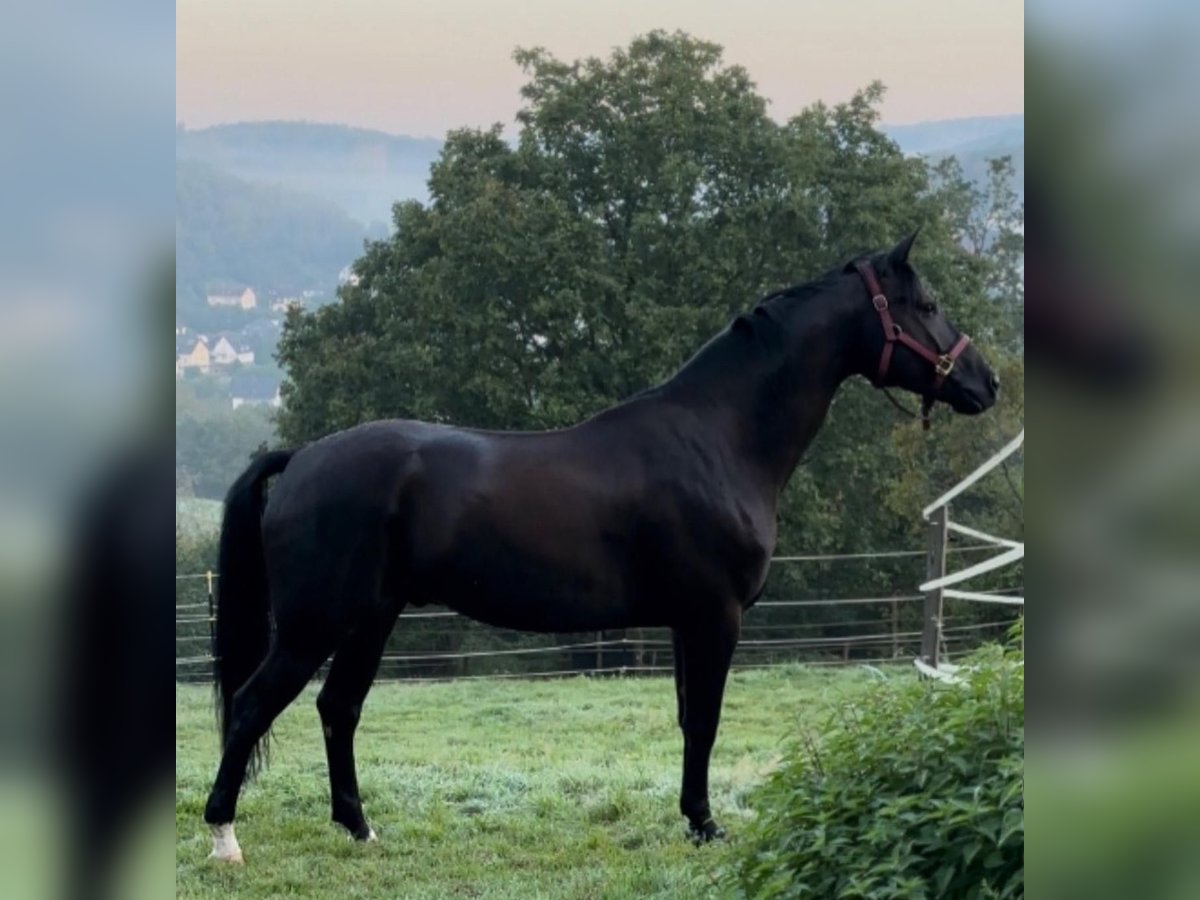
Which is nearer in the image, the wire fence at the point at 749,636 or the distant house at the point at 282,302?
the wire fence at the point at 749,636

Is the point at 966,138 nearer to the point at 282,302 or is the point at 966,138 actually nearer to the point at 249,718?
the point at 282,302

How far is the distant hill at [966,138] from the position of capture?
56.0ft

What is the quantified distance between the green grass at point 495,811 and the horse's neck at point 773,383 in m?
0.78

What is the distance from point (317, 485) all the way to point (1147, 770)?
2.97m

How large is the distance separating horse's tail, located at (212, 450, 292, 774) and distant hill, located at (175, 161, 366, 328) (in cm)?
1145

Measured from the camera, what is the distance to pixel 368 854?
378cm

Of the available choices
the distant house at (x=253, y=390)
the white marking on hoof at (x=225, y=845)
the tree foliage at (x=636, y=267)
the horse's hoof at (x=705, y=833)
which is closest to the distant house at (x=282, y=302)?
the distant house at (x=253, y=390)

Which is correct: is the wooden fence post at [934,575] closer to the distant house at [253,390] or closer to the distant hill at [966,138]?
the distant house at [253,390]

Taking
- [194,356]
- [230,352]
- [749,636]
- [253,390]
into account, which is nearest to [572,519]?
[749,636]

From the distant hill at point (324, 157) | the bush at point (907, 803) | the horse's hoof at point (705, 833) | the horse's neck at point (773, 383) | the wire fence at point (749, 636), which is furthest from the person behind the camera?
the distant hill at point (324, 157)

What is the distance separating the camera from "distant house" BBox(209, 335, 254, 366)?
14.2m

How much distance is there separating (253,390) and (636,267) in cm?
429

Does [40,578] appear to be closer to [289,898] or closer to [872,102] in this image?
[289,898]

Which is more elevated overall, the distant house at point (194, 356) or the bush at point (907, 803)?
the distant house at point (194, 356)
